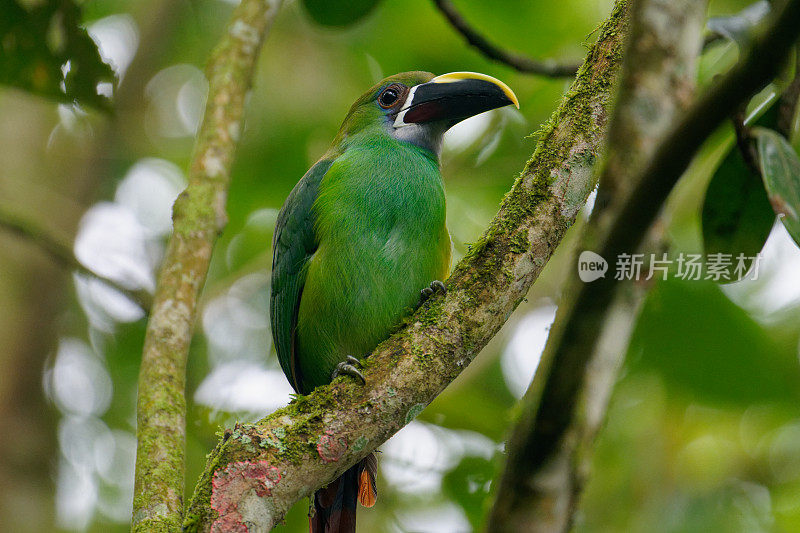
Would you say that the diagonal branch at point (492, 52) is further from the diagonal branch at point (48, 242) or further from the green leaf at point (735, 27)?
the diagonal branch at point (48, 242)

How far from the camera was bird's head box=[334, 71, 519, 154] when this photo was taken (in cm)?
333

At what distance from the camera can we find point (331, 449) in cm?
202

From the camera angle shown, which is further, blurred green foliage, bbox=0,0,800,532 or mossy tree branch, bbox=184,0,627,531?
blurred green foliage, bbox=0,0,800,532

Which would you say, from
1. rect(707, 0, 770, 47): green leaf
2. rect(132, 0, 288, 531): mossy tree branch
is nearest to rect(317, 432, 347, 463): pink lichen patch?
rect(132, 0, 288, 531): mossy tree branch

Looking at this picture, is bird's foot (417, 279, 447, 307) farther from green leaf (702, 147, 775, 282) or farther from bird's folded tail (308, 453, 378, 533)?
green leaf (702, 147, 775, 282)

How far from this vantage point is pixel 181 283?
2.72 m

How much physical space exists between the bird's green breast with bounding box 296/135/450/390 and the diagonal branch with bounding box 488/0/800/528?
1632mm

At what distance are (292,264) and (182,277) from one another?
564 mm

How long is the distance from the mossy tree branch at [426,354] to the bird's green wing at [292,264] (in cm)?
103

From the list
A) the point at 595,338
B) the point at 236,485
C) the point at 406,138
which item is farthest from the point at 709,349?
the point at 595,338

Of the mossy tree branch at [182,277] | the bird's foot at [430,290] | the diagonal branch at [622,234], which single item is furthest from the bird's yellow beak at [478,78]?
the diagonal branch at [622,234]

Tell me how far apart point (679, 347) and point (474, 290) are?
2.07m

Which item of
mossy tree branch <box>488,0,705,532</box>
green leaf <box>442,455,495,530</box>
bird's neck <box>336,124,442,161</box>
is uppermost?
bird's neck <box>336,124,442,161</box>

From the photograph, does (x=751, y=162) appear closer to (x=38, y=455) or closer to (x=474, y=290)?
(x=474, y=290)
